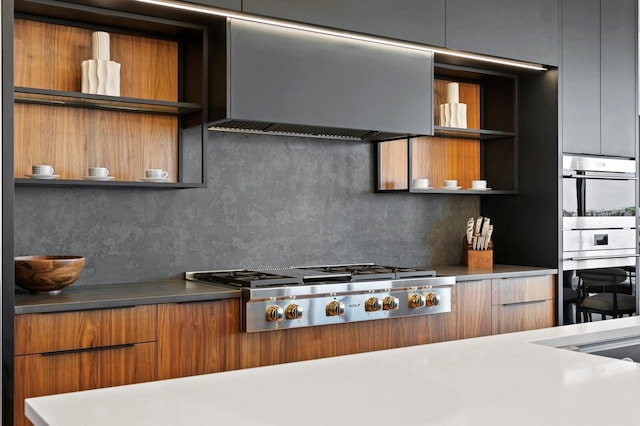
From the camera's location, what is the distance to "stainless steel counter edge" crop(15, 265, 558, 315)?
2805 mm

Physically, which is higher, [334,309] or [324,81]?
[324,81]

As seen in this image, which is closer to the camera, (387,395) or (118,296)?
(387,395)

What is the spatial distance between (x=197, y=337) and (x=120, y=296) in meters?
0.39

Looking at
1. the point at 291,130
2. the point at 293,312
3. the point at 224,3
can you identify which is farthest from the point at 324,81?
the point at 293,312

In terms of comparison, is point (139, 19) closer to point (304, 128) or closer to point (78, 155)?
point (78, 155)

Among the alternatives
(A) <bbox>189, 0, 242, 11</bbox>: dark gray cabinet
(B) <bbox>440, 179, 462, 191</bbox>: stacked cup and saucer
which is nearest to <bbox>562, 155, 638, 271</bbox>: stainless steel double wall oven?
(B) <bbox>440, 179, 462, 191</bbox>: stacked cup and saucer

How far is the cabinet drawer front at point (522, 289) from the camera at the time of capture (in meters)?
4.18

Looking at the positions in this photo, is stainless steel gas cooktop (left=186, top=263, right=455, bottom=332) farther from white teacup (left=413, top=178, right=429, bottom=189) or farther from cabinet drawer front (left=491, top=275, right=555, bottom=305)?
white teacup (left=413, top=178, right=429, bottom=189)

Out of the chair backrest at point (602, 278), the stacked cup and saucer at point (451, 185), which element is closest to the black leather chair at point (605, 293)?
the chair backrest at point (602, 278)

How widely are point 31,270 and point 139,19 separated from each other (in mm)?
1321

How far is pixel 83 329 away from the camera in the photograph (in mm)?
2850

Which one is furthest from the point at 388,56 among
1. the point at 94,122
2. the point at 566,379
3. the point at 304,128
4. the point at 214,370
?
the point at 566,379

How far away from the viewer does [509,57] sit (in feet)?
14.4

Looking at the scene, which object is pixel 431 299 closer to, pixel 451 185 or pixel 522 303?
pixel 522 303
